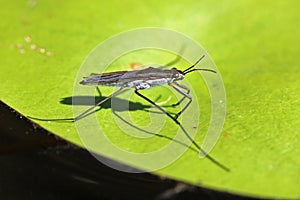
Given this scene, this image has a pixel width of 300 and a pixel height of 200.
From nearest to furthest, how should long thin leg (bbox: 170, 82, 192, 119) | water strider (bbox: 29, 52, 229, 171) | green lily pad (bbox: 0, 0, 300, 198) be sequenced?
green lily pad (bbox: 0, 0, 300, 198) → long thin leg (bbox: 170, 82, 192, 119) → water strider (bbox: 29, 52, 229, 171)

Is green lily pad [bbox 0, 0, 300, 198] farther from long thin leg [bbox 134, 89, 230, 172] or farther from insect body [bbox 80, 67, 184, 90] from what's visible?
insect body [bbox 80, 67, 184, 90]

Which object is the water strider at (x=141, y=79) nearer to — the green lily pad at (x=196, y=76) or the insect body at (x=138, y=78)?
the insect body at (x=138, y=78)

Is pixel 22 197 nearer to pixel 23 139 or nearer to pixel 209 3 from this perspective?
pixel 23 139

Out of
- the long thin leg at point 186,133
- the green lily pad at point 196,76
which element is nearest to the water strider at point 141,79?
the long thin leg at point 186,133

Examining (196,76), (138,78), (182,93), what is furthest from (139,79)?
(196,76)

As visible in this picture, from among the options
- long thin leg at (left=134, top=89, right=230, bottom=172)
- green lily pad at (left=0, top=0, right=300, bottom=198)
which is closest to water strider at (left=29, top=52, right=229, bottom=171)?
long thin leg at (left=134, top=89, right=230, bottom=172)

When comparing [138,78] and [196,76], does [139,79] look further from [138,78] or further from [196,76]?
[196,76]

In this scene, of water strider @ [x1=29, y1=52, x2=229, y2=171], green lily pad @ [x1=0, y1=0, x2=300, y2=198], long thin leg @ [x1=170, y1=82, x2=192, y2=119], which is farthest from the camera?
water strider @ [x1=29, y1=52, x2=229, y2=171]

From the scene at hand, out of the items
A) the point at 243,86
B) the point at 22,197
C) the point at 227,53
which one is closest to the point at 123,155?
the point at 22,197

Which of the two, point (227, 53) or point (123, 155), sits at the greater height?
point (227, 53)
